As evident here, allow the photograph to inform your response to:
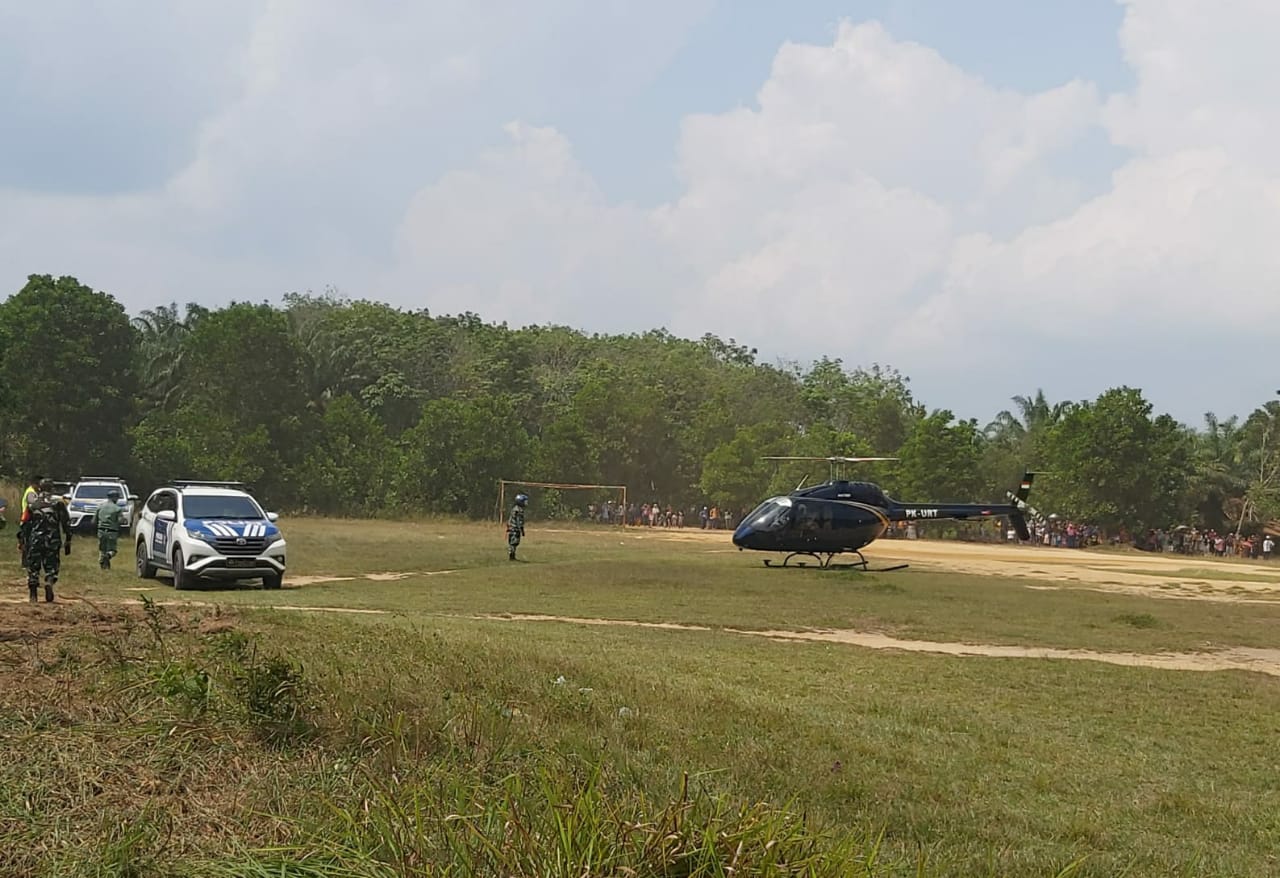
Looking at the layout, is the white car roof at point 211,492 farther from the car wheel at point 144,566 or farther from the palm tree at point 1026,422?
the palm tree at point 1026,422

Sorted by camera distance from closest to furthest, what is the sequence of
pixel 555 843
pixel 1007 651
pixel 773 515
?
pixel 555 843, pixel 1007 651, pixel 773 515

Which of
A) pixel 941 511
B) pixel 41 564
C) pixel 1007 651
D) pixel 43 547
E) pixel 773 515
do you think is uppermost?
pixel 941 511

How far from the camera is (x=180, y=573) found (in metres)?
19.5

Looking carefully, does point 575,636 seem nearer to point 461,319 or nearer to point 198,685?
point 198,685

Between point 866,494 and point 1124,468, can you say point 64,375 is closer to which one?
point 866,494

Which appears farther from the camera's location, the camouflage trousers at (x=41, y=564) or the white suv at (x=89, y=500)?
the white suv at (x=89, y=500)

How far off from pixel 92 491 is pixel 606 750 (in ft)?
103

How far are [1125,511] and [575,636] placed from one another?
170 ft

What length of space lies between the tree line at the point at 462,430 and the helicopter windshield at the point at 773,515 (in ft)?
102

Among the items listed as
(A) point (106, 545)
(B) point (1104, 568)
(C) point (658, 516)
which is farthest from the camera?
(C) point (658, 516)

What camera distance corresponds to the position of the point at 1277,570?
40906 millimetres

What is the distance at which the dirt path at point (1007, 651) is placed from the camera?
14.6 m

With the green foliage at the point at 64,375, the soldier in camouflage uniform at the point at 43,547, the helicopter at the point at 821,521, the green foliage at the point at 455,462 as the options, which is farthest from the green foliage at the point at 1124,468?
the soldier in camouflage uniform at the point at 43,547

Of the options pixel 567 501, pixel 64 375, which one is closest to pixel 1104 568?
pixel 567 501
